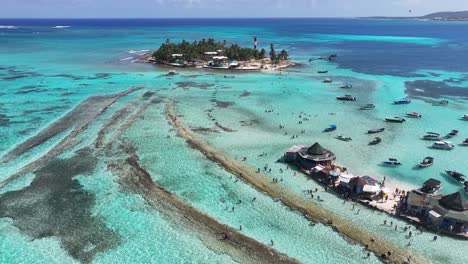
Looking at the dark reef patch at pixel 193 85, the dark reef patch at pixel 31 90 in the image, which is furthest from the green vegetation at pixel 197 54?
the dark reef patch at pixel 31 90

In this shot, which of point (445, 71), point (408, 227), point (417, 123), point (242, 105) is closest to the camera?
point (408, 227)

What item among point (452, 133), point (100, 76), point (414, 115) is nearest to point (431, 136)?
point (452, 133)

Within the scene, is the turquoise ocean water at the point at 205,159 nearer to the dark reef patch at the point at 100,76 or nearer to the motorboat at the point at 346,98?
the dark reef patch at the point at 100,76

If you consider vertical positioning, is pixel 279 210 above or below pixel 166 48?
below

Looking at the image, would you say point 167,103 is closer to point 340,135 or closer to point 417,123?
point 340,135

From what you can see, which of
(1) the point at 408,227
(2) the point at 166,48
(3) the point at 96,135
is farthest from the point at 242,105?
(2) the point at 166,48

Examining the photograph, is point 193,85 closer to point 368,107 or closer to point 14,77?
point 368,107
